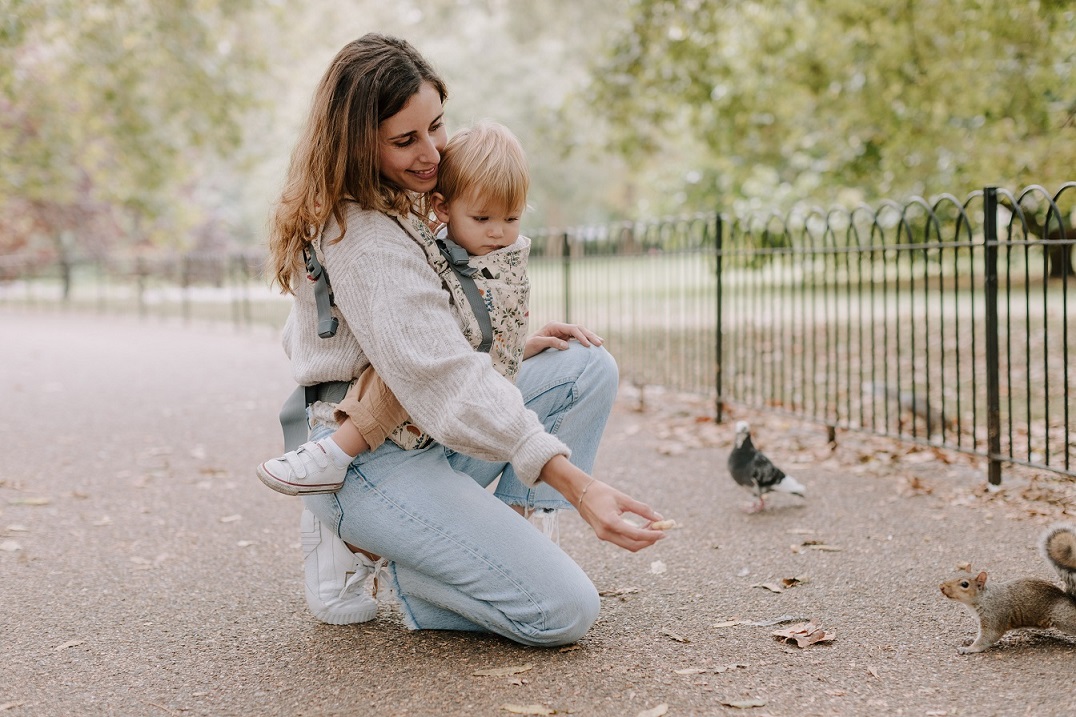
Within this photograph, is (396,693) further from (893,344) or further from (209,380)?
(893,344)

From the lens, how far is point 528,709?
2588 mm

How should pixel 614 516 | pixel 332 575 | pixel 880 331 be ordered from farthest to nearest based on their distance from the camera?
pixel 880 331 → pixel 332 575 → pixel 614 516

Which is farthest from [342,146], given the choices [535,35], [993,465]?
[535,35]

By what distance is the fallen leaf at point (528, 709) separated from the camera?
257 centimetres

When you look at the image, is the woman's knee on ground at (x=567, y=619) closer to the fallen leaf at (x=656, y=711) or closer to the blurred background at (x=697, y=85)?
the fallen leaf at (x=656, y=711)

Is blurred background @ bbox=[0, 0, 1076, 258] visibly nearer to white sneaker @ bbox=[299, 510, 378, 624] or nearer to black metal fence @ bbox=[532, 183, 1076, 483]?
black metal fence @ bbox=[532, 183, 1076, 483]

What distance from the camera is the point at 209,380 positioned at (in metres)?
9.91

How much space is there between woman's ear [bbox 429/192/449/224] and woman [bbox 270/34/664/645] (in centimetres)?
5

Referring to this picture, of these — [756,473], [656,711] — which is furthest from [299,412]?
[756,473]

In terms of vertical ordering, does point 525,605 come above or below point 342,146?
below

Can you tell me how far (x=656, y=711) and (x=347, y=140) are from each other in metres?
1.69

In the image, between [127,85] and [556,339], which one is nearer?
[556,339]

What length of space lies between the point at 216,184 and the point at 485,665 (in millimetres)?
36277

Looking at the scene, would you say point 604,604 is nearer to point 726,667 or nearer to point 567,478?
point 726,667
